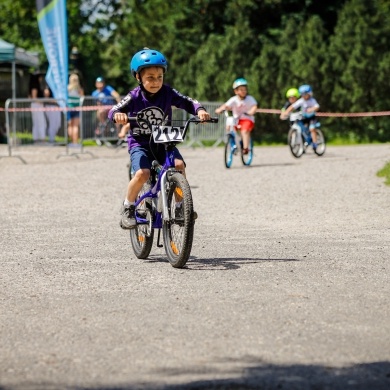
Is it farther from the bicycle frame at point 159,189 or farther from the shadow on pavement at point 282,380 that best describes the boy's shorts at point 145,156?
the shadow on pavement at point 282,380

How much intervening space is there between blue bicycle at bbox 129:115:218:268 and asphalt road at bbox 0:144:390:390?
7.1 inches

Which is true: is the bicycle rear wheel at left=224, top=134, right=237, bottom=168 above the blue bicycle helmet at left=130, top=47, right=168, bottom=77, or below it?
below

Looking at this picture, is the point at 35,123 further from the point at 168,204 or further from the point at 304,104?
the point at 168,204

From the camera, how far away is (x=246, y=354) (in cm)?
579

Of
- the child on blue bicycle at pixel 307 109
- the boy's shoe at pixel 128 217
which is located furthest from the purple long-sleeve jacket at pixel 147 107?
the child on blue bicycle at pixel 307 109

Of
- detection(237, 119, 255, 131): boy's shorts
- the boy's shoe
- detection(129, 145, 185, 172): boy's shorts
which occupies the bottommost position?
detection(237, 119, 255, 131): boy's shorts

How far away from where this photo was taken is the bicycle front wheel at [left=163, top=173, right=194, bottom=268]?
868cm

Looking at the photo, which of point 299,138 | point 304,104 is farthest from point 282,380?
point 304,104

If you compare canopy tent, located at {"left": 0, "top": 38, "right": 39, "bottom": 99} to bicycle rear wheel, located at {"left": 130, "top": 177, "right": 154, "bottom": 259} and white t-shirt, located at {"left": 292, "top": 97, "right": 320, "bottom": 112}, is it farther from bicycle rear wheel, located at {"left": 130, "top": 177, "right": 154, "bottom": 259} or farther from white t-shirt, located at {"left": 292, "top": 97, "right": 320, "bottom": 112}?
bicycle rear wheel, located at {"left": 130, "top": 177, "right": 154, "bottom": 259}

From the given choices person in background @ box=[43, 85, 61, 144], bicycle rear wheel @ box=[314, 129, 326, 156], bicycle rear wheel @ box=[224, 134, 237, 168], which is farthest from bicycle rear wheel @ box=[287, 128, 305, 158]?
person in background @ box=[43, 85, 61, 144]

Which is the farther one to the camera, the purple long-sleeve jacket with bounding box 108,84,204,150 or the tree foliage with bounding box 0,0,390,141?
the tree foliage with bounding box 0,0,390,141

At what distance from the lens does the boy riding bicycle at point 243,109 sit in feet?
73.3

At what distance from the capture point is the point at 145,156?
9375mm

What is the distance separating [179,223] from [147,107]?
110 centimetres
